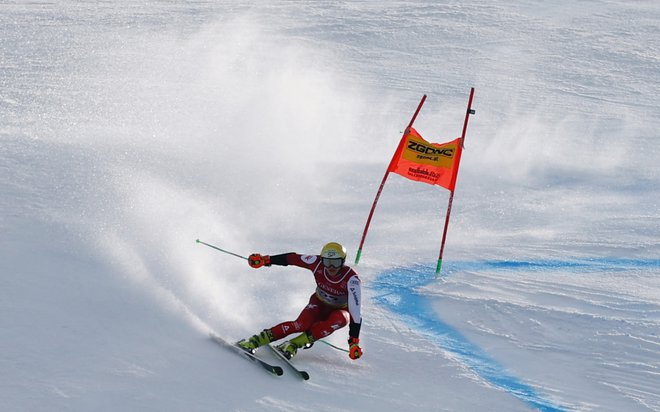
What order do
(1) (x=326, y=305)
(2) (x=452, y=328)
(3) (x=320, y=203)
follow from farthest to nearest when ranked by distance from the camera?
(3) (x=320, y=203)
(2) (x=452, y=328)
(1) (x=326, y=305)

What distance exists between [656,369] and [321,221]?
4723 millimetres

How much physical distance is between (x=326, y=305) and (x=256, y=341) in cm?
76

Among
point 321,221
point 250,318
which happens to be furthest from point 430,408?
point 321,221

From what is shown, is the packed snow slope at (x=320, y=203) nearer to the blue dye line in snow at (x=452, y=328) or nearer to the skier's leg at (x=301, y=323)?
the blue dye line in snow at (x=452, y=328)

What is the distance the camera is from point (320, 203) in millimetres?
11742

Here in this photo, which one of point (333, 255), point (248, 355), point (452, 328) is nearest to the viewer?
point (248, 355)

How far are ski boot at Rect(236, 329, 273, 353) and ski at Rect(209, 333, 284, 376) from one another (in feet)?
0.20

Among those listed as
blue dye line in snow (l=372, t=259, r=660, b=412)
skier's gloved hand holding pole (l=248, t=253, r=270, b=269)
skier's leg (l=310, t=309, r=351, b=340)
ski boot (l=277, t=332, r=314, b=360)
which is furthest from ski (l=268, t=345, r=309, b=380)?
blue dye line in snow (l=372, t=259, r=660, b=412)

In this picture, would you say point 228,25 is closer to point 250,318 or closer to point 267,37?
point 267,37

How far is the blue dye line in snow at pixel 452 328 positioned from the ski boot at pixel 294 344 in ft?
4.81

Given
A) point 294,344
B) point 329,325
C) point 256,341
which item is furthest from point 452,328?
point 256,341

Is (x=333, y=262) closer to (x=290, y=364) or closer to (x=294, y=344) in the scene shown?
(x=294, y=344)

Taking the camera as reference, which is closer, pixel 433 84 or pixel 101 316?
pixel 101 316

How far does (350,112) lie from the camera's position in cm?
1648
